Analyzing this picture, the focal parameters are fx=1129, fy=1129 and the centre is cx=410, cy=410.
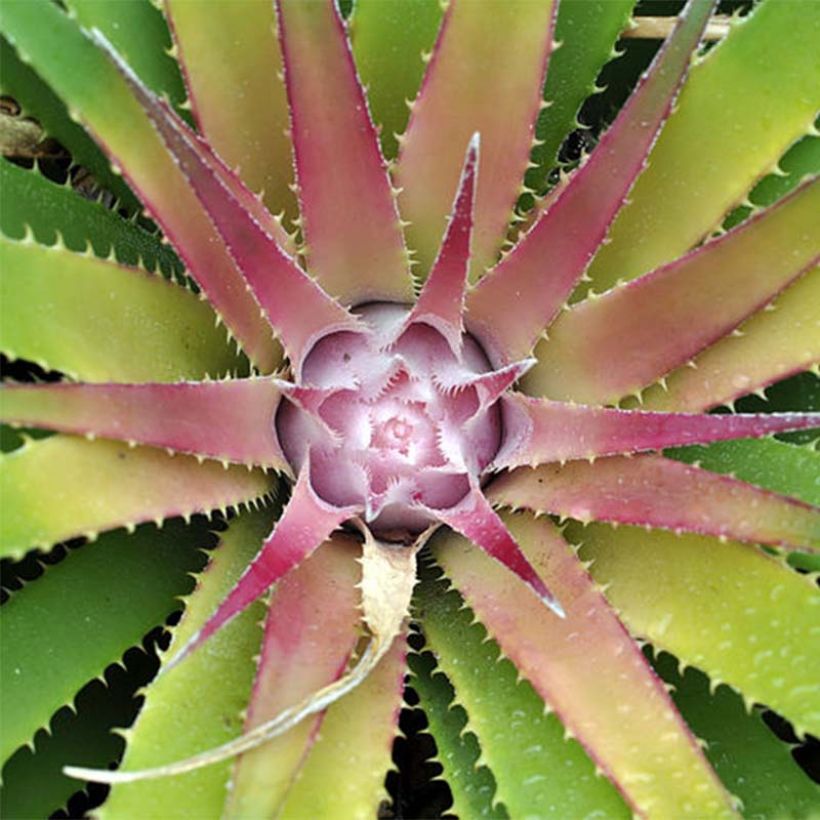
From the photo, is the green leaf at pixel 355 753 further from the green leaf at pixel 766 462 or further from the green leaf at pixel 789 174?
the green leaf at pixel 789 174

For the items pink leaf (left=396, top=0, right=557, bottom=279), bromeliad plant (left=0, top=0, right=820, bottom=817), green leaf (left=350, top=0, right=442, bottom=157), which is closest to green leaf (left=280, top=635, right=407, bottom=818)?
bromeliad plant (left=0, top=0, right=820, bottom=817)

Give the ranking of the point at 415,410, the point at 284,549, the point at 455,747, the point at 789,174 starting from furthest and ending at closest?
the point at 789,174
the point at 455,747
the point at 415,410
the point at 284,549

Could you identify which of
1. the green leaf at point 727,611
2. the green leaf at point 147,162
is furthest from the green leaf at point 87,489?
the green leaf at point 727,611

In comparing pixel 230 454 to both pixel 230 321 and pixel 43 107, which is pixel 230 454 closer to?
pixel 230 321

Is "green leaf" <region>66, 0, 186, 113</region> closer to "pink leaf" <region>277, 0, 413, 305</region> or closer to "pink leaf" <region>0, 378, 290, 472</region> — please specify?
"pink leaf" <region>277, 0, 413, 305</region>

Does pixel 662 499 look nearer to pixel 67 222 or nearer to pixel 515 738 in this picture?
pixel 515 738

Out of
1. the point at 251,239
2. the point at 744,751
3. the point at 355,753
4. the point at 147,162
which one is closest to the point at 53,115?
the point at 147,162

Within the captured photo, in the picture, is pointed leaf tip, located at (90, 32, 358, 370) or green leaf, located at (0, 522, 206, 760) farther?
green leaf, located at (0, 522, 206, 760)
